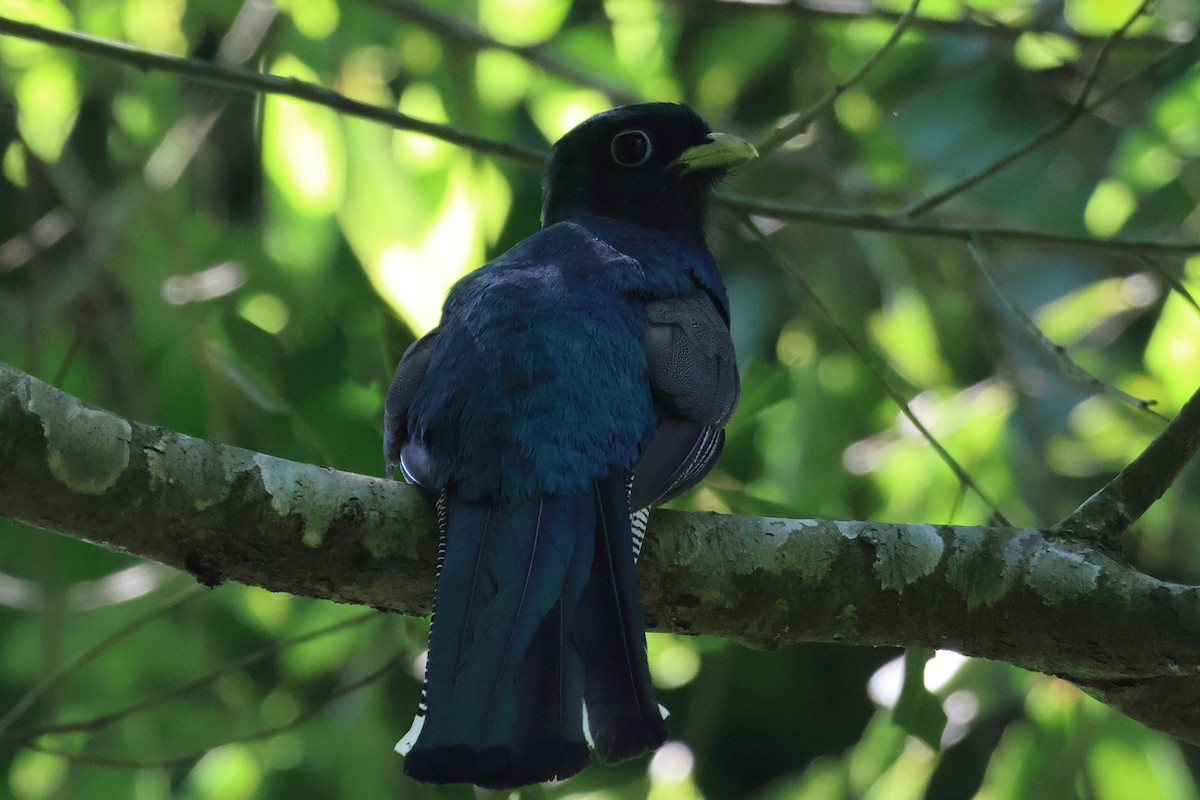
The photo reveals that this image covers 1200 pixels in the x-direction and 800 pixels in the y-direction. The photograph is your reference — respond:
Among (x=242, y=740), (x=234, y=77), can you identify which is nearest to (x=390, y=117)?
(x=234, y=77)

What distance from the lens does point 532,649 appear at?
2.57m

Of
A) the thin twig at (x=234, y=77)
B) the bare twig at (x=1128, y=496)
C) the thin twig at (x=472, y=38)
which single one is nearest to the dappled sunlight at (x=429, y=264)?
the thin twig at (x=472, y=38)

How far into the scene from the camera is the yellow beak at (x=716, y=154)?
4102 millimetres

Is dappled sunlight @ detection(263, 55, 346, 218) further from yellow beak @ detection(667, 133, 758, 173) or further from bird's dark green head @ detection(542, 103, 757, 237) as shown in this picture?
yellow beak @ detection(667, 133, 758, 173)

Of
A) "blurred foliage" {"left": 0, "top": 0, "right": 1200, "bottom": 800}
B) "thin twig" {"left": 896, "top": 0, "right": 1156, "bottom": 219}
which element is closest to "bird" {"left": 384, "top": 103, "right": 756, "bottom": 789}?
"blurred foliage" {"left": 0, "top": 0, "right": 1200, "bottom": 800}

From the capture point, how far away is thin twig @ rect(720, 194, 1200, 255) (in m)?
3.35

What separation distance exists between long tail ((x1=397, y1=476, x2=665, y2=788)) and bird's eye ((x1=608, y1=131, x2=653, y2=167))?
70.3 inches

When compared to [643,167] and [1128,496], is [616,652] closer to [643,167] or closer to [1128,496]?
[1128,496]

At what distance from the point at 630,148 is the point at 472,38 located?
0.94m

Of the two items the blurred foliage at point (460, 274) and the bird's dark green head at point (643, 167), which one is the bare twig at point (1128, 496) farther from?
the bird's dark green head at point (643, 167)

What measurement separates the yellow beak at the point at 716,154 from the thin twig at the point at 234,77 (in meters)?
0.82

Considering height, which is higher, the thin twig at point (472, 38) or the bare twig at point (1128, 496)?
the thin twig at point (472, 38)

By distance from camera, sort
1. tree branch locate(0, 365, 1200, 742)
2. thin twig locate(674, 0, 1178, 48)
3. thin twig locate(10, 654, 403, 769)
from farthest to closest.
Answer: thin twig locate(674, 0, 1178, 48) < thin twig locate(10, 654, 403, 769) < tree branch locate(0, 365, 1200, 742)

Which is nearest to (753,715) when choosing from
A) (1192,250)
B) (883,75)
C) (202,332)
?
(883,75)
